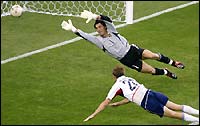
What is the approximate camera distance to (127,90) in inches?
639

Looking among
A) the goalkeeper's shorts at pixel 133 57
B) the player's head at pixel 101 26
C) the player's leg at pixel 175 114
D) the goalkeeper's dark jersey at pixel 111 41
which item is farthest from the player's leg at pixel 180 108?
the player's head at pixel 101 26

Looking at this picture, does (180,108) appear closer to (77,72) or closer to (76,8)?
(77,72)

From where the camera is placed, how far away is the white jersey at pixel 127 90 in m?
16.2

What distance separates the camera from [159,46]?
24.8m

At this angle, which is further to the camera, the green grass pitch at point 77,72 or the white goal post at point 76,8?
the white goal post at point 76,8

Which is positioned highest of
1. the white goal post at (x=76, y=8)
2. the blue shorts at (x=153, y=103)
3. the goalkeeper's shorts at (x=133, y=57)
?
the goalkeeper's shorts at (x=133, y=57)

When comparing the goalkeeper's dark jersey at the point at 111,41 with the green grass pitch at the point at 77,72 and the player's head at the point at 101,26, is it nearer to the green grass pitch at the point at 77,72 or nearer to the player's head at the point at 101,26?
the player's head at the point at 101,26

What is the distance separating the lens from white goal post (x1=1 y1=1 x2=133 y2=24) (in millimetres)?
27781

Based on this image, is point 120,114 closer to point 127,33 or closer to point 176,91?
point 176,91

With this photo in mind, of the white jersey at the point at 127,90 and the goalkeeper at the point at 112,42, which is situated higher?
the goalkeeper at the point at 112,42

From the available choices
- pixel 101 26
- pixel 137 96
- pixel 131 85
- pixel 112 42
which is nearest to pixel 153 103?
pixel 137 96

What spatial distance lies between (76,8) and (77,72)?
6072mm

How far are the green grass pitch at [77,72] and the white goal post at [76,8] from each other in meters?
0.53

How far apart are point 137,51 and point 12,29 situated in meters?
10.3
